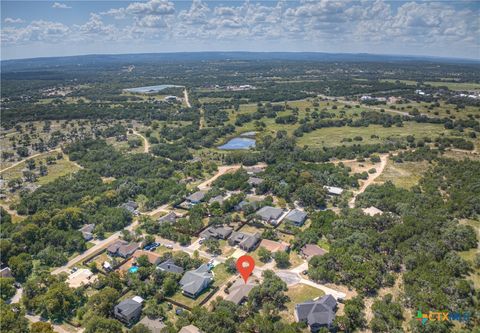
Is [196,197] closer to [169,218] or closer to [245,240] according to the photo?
[169,218]

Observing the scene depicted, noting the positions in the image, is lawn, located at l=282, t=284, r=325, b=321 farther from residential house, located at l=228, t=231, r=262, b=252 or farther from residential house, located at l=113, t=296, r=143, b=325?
residential house, located at l=113, t=296, r=143, b=325

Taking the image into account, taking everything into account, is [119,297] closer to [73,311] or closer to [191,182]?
[73,311]

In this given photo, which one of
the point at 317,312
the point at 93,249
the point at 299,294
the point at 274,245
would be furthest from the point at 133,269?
the point at 317,312

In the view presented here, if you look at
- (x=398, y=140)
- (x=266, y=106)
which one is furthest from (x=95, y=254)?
(x=266, y=106)

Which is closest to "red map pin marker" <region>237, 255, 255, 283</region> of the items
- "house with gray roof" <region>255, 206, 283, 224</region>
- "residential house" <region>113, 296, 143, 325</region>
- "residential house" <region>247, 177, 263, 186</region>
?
"house with gray roof" <region>255, 206, 283, 224</region>

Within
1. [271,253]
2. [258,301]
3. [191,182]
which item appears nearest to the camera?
[258,301]

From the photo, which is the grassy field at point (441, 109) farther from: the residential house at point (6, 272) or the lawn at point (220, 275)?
the residential house at point (6, 272)

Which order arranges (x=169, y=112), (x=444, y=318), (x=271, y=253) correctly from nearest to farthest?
(x=444, y=318), (x=271, y=253), (x=169, y=112)
